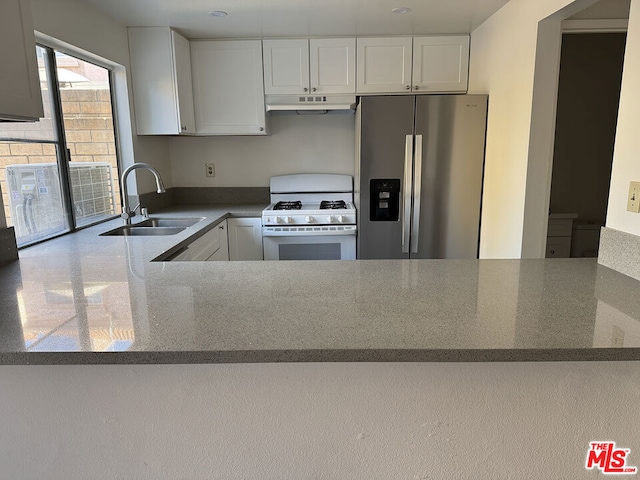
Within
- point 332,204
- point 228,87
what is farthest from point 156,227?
point 332,204

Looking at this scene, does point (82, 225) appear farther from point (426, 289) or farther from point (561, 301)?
point (561, 301)

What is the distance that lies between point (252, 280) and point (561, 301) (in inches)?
36.1

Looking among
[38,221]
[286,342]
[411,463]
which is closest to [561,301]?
[411,463]

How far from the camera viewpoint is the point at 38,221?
212 cm

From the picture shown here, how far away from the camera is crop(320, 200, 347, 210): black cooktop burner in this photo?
3.25 meters

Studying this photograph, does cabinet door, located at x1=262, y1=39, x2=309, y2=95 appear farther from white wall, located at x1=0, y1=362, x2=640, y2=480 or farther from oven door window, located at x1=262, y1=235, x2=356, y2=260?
white wall, located at x1=0, y1=362, x2=640, y2=480

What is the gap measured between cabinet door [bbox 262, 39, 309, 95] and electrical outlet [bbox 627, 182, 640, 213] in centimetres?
238

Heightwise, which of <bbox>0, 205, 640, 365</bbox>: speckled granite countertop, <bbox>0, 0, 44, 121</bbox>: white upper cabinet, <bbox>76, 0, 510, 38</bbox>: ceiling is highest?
<bbox>76, 0, 510, 38</bbox>: ceiling

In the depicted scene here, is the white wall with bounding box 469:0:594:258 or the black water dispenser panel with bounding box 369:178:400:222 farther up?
the white wall with bounding box 469:0:594:258

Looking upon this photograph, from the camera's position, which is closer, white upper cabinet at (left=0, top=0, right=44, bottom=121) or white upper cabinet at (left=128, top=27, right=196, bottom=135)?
white upper cabinet at (left=0, top=0, right=44, bottom=121)

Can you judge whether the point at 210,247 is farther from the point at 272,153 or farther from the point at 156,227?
the point at 272,153

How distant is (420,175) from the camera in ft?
9.40

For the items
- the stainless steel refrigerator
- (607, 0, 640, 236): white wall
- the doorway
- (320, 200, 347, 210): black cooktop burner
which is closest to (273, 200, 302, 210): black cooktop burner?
(320, 200, 347, 210): black cooktop burner

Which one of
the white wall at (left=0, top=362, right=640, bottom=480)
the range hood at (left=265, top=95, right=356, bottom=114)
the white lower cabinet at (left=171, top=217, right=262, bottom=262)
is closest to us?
the white wall at (left=0, top=362, right=640, bottom=480)
